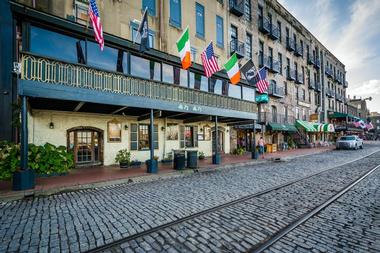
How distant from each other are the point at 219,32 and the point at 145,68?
10344 mm

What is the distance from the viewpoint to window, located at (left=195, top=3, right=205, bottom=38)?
16.2 metres

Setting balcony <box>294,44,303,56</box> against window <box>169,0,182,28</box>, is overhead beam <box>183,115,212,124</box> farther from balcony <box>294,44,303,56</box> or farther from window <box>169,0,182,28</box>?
balcony <box>294,44,303,56</box>

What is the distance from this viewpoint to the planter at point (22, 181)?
6289 mm

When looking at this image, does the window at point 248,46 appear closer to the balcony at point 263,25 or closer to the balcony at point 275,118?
the balcony at point 263,25

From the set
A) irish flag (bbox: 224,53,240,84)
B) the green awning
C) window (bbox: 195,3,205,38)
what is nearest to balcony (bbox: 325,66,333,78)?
the green awning

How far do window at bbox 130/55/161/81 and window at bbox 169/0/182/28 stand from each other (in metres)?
4.84

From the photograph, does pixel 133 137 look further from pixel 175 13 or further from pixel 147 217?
pixel 175 13

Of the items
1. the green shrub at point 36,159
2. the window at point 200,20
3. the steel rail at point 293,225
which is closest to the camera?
the steel rail at point 293,225

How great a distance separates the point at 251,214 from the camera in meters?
4.57

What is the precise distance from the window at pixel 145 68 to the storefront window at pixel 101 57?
1.02m

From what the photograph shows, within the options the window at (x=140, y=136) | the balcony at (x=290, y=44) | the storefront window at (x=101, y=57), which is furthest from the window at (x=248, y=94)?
the balcony at (x=290, y=44)

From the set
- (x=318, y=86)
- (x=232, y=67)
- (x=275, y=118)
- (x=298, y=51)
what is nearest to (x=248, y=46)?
(x=275, y=118)

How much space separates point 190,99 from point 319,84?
3266 cm

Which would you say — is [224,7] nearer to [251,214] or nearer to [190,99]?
[190,99]
